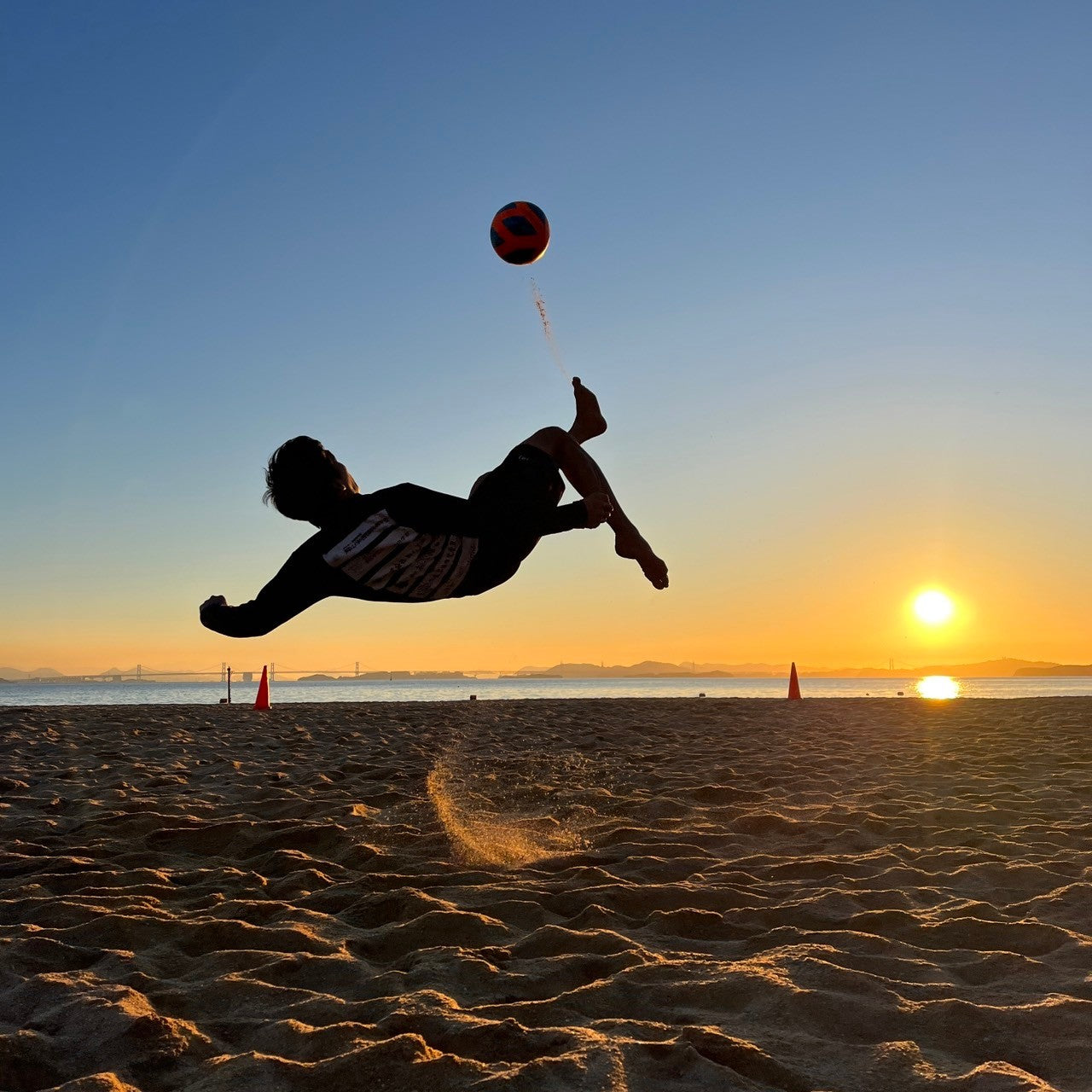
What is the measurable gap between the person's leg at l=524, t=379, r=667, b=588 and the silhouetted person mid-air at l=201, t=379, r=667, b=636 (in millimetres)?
115

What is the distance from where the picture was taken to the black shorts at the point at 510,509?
4258 mm

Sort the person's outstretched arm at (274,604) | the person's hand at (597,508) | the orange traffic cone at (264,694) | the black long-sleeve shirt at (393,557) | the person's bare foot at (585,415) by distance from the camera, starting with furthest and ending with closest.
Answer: the orange traffic cone at (264,694)
the person's bare foot at (585,415)
the person's hand at (597,508)
the person's outstretched arm at (274,604)
the black long-sleeve shirt at (393,557)

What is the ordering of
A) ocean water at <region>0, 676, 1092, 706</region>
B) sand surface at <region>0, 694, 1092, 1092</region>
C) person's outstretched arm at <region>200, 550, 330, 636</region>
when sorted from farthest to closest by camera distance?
ocean water at <region>0, 676, 1092, 706</region> < person's outstretched arm at <region>200, 550, 330, 636</region> < sand surface at <region>0, 694, 1092, 1092</region>

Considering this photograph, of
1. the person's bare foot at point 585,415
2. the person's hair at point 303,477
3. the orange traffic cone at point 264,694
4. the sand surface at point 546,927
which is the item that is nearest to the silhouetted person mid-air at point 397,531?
the person's hair at point 303,477

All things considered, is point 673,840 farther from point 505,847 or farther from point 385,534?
point 385,534

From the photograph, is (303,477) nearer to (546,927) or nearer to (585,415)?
(585,415)

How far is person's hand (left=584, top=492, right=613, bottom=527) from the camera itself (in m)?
4.51

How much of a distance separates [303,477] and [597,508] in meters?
1.44

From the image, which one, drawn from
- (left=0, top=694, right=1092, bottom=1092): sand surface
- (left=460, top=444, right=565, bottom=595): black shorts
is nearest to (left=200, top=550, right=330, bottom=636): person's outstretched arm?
(left=460, top=444, right=565, bottom=595): black shorts

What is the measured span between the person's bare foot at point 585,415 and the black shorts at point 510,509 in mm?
585

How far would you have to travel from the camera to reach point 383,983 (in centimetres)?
282

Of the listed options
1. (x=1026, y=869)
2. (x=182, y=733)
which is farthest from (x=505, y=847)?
(x=182, y=733)

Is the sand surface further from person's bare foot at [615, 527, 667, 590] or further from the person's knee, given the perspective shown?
the person's knee

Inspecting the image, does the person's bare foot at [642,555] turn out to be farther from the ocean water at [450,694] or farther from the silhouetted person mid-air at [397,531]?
the ocean water at [450,694]
